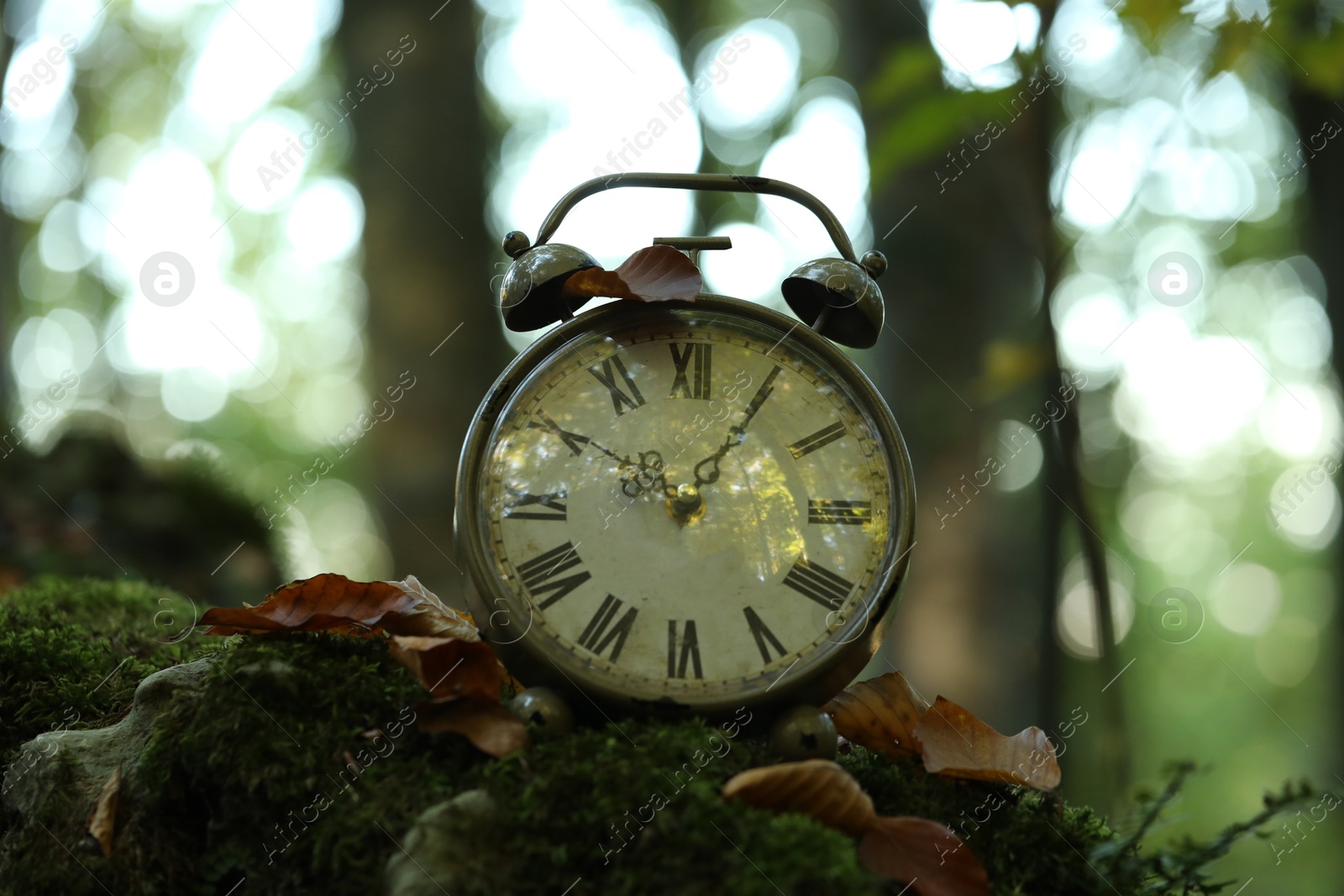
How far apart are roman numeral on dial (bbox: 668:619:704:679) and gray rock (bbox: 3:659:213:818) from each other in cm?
88

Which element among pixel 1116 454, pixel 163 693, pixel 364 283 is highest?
pixel 364 283

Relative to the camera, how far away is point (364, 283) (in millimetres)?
5277

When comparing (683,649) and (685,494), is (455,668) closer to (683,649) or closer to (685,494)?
(683,649)

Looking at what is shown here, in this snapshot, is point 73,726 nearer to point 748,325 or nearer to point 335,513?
point 748,325

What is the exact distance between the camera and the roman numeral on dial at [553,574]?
1.86 metres

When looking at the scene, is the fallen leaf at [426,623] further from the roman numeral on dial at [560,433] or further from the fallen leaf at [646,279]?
the fallen leaf at [646,279]

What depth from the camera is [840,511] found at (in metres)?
1.96

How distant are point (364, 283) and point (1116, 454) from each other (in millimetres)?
9627

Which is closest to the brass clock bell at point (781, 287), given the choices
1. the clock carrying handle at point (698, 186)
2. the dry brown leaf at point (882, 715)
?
the clock carrying handle at point (698, 186)

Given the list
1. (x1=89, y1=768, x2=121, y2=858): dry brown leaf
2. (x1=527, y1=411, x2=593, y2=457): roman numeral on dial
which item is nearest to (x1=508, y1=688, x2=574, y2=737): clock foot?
(x1=527, y1=411, x2=593, y2=457): roman numeral on dial

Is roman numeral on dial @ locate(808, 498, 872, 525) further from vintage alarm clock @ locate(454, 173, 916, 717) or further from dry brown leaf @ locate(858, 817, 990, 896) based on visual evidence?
dry brown leaf @ locate(858, 817, 990, 896)

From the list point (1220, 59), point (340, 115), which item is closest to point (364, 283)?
point (340, 115)

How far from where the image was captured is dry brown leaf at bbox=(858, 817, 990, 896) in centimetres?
154

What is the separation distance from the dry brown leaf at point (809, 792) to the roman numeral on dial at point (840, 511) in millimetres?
550
